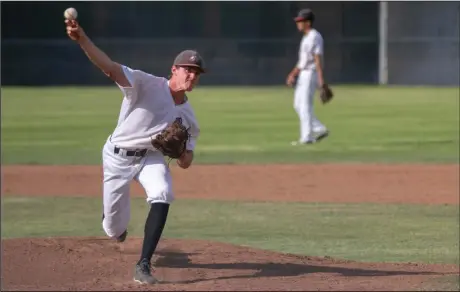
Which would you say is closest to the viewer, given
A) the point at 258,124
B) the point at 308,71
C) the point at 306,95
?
the point at 306,95

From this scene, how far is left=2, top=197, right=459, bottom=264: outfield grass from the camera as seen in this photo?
859 cm

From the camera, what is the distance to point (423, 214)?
10.4m

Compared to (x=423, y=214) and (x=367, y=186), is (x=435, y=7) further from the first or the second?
(x=423, y=214)

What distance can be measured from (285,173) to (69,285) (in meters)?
7.18

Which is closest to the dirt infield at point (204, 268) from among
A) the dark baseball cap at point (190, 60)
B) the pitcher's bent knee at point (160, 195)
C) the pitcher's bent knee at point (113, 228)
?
the pitcher's bent knee at point (113, 228)

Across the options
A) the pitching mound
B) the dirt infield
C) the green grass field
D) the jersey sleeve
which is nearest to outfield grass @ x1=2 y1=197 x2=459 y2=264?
the green grass field

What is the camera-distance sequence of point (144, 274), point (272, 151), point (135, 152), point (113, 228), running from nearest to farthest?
point (144, 274) < point (135, 152) < point (113, 228) < point (272, 151)

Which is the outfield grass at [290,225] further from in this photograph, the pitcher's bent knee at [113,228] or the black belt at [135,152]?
the black belt at [135,152]

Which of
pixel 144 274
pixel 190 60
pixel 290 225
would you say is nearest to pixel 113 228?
pixel 144 274

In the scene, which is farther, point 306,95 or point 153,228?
point 306,95

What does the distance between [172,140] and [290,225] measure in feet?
11.4

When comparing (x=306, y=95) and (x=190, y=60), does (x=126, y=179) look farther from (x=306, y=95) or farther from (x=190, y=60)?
(x=306, y=95)

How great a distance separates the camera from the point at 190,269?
22.9 feet

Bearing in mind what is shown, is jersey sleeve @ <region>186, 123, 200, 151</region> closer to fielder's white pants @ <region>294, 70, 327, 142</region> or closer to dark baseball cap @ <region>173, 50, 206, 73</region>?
dark baseball cap @ <region>173, 50, 206, 73</region>
